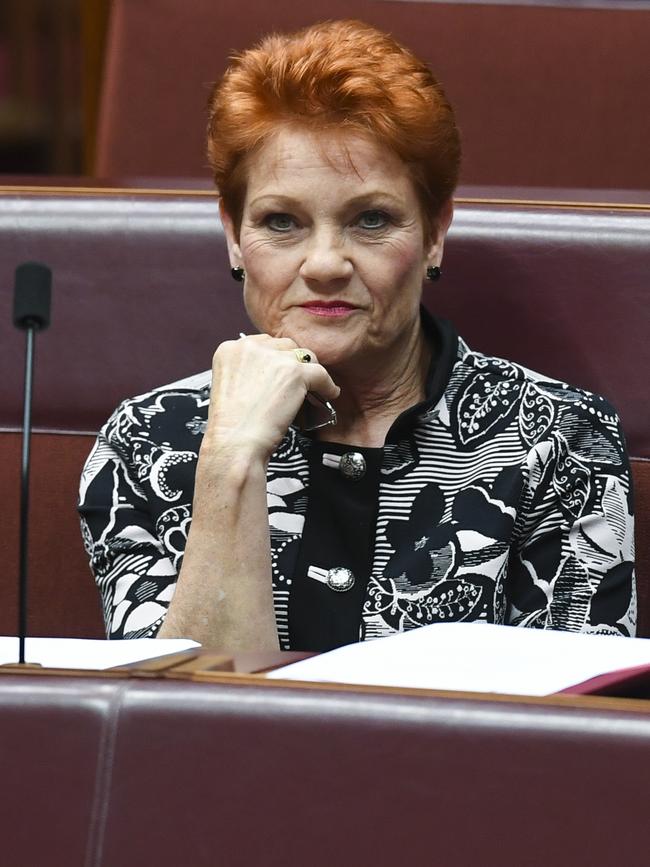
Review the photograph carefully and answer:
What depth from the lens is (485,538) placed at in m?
1.00

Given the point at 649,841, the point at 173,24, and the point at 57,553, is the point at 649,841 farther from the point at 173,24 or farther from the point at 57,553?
the point at 173,24

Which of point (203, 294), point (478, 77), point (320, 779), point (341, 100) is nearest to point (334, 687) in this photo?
point (320, 779)

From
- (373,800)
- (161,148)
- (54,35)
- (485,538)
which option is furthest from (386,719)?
(54,35)

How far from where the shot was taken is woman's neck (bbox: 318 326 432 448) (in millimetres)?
1064

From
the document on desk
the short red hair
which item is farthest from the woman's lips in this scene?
the document on desk

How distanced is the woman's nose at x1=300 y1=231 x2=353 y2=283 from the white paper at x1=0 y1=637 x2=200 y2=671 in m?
0.40

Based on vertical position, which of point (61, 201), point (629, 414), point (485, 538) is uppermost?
point (61, 201)

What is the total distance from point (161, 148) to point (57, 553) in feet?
1.64

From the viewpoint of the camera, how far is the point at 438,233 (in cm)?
108

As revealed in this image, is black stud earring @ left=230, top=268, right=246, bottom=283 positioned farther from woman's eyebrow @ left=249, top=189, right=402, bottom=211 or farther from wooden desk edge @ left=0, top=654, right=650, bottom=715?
wooden desk edge @ left=0, top=654, right=650, bottom=715

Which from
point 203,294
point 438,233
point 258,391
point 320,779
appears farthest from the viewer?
point 203,294

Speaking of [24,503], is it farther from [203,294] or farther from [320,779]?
[203,294]

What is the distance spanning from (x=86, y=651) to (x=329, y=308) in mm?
434

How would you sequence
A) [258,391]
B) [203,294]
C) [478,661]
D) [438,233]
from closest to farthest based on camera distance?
[478,661]
[258,391]
[438,233]
[203,294]
